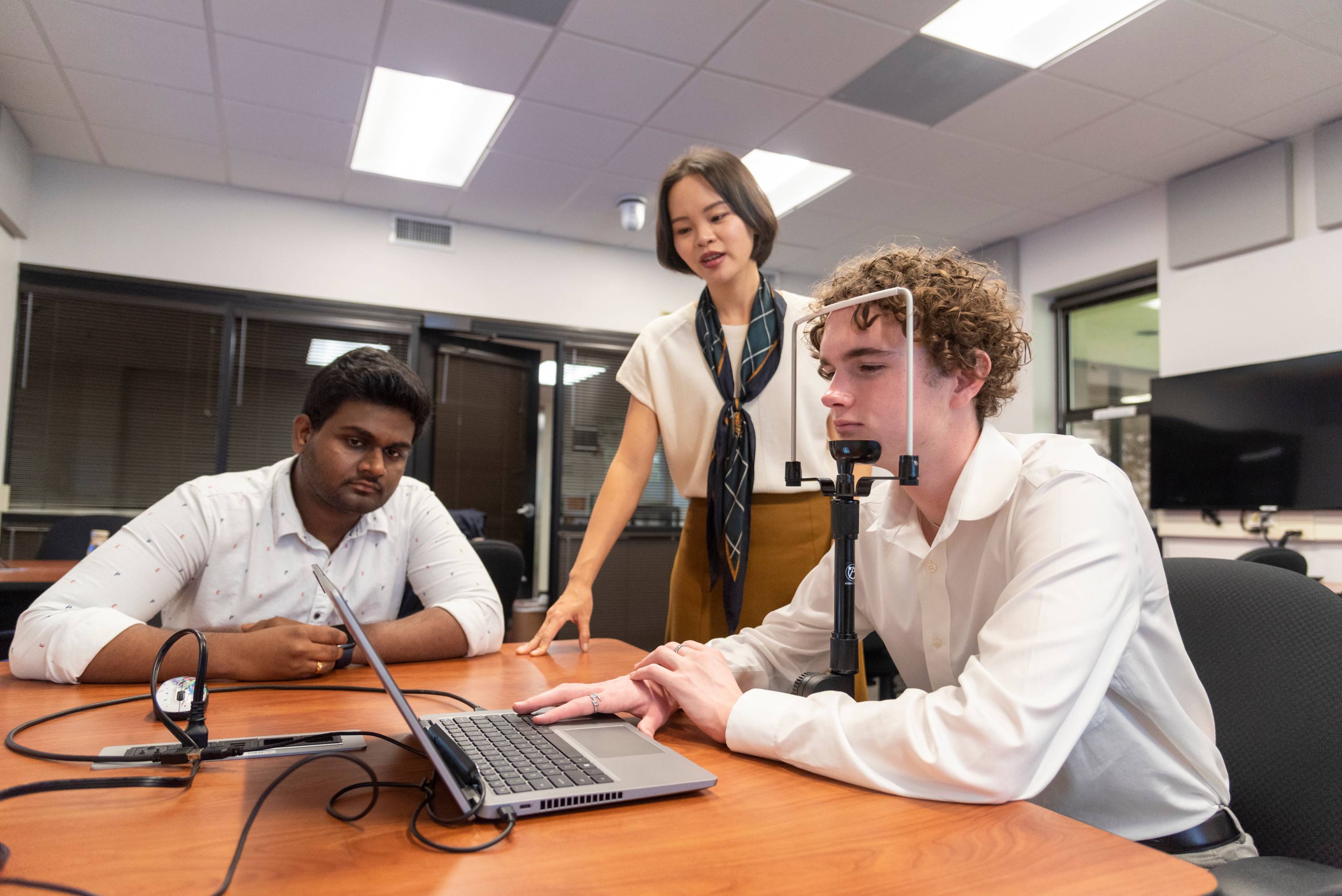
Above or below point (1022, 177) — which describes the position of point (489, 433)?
below

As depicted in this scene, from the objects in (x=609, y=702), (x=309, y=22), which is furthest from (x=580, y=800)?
(x=309, y=22)

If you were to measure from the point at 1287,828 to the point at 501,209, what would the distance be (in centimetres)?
488

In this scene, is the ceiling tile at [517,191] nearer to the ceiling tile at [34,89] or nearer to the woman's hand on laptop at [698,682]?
the ceiling tile at [34,89]

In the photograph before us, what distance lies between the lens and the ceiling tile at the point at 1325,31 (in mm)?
3014

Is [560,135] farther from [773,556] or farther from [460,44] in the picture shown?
[773,556]

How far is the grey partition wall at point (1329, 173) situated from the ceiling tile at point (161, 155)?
5379mm

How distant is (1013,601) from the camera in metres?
0.82

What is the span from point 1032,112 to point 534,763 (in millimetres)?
3919

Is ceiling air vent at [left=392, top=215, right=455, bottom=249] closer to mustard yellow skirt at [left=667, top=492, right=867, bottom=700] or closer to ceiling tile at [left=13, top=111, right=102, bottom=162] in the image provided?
ceiling tile at [left=13, top=111, right=102, bottom=162]

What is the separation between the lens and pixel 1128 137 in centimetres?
398

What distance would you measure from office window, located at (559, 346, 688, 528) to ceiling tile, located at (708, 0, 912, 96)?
2.61m

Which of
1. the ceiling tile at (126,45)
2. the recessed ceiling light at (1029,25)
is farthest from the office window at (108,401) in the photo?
the recessed ceiling light at (1029,25)

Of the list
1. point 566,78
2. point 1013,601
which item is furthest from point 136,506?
point 1013,601

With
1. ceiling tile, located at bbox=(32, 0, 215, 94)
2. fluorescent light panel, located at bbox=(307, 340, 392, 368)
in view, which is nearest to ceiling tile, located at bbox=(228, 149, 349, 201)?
ceiling tile, located at bbox=(32, 0, 215, 94)
